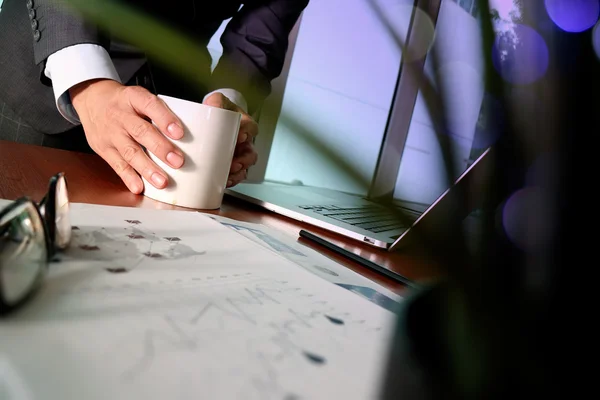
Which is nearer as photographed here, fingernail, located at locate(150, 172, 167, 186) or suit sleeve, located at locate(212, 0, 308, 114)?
fingernail, located at locate(150, 172, 167, 186)

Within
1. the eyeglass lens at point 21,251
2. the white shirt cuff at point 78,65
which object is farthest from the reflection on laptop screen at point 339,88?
the white shirt cuff at point 78,65

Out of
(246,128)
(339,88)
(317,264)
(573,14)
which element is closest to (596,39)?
(573,14)

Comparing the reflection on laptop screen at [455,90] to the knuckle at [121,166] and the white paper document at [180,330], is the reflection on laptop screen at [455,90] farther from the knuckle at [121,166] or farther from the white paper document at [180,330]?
the knuckle at [121,166]

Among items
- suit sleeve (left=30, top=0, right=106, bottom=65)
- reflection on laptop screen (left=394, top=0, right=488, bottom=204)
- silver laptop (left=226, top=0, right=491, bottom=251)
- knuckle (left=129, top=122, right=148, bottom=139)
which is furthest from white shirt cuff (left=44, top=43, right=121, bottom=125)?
reflection on laptop screen (left=394, top=0, right=488, bottom=204)

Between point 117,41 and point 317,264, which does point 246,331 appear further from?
point 117,41

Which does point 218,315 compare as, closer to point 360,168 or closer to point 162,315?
point 162,315

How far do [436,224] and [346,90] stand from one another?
164 cm

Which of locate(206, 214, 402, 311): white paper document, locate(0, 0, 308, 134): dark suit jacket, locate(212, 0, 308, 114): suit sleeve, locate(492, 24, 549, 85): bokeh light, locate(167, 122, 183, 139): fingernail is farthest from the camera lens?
locate(212, 0, 308, 114): suit sleeve

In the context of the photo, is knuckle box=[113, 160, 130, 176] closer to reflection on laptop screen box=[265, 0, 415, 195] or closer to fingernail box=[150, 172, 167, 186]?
fingernail box=[150, 172, 167, 186]

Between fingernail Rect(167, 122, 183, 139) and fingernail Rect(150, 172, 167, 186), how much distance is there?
48mm

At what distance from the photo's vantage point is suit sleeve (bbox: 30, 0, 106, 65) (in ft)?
1.74

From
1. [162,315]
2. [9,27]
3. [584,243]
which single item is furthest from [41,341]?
[9,27]

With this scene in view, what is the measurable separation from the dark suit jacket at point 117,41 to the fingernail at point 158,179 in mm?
153

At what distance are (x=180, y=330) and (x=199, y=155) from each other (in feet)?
1.01
